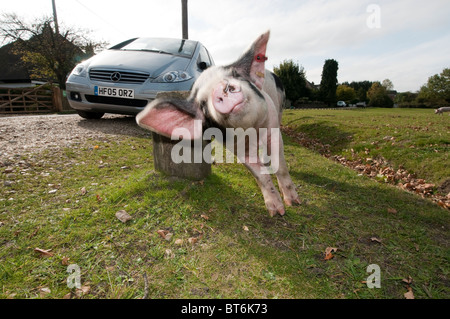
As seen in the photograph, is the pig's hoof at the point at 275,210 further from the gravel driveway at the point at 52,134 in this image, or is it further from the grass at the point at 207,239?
the gravel driveway at the point at 52,134

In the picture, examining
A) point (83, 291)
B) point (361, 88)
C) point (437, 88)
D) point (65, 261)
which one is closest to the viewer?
point (83, 291)

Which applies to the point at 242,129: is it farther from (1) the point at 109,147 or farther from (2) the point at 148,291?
(1) the point at 109,147

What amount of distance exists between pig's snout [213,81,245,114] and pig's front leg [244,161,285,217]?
2.84 feet

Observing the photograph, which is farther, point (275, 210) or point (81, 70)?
point (81, 70)

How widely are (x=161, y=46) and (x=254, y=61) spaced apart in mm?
4947

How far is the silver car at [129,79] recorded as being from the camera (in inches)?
206

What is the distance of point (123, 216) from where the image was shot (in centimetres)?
251

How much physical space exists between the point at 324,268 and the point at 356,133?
22.2 feet

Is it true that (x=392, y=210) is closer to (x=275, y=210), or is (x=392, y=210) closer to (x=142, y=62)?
(x=275, y=210)

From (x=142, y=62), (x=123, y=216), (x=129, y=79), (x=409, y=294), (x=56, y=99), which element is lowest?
(x=409, y=294)

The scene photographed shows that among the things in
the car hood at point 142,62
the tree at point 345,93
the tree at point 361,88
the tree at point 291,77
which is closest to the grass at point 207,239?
the car hood at point 142,62

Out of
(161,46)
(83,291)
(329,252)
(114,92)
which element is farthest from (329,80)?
(83,291)
